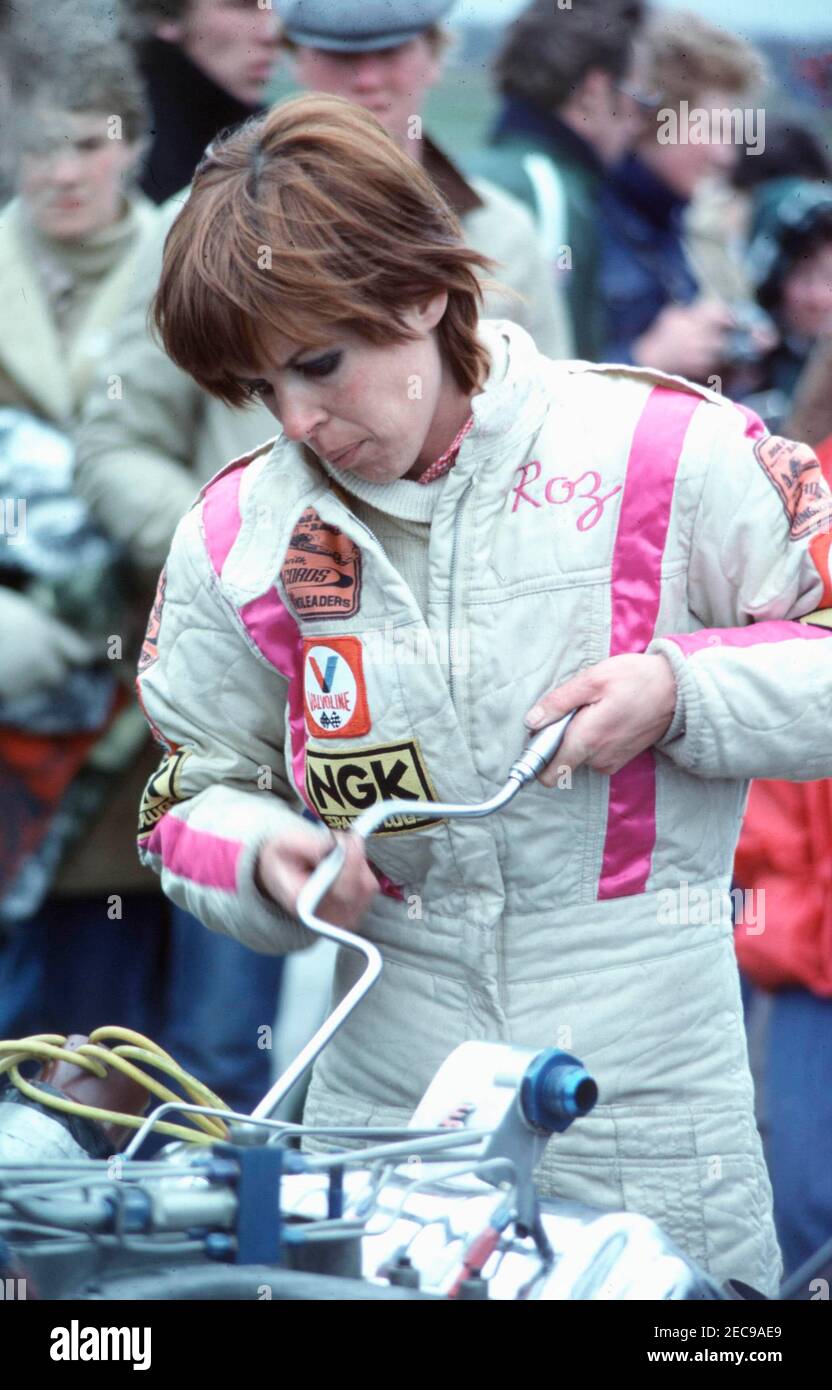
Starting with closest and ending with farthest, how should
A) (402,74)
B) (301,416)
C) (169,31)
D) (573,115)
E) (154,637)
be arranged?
1. (301,416)
2. (154,637)
3. (402,74)
4. (169,31)
5. (573,115)

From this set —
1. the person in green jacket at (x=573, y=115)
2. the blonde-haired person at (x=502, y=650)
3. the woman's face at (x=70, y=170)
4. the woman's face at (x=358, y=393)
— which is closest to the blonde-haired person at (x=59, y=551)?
the woman's face at (x=70, y=170)

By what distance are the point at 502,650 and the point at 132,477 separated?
1.50 meters

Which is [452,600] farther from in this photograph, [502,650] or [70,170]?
[70,170]

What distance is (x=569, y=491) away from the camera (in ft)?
6.31

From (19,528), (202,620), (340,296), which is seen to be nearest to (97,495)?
(19,528)

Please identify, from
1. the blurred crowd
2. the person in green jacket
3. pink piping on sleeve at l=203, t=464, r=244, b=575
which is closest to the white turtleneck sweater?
pink piping on sleeve at l=203, t=464, r=244, b=575

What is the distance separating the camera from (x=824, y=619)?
6.22ft

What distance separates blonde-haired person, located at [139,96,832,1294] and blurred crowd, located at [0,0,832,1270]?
3.53 feet

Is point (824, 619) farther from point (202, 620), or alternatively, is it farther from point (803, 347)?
point (803, 347)

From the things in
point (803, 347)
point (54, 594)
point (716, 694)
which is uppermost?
point (803, 347)

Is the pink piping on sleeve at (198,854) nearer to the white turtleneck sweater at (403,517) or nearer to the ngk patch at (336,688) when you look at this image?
the ngk patch at (336,688)

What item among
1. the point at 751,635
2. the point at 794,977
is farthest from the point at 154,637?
Result: the point at 794,977

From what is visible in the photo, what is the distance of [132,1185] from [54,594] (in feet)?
6.31

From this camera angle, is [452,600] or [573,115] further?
[573,115]
